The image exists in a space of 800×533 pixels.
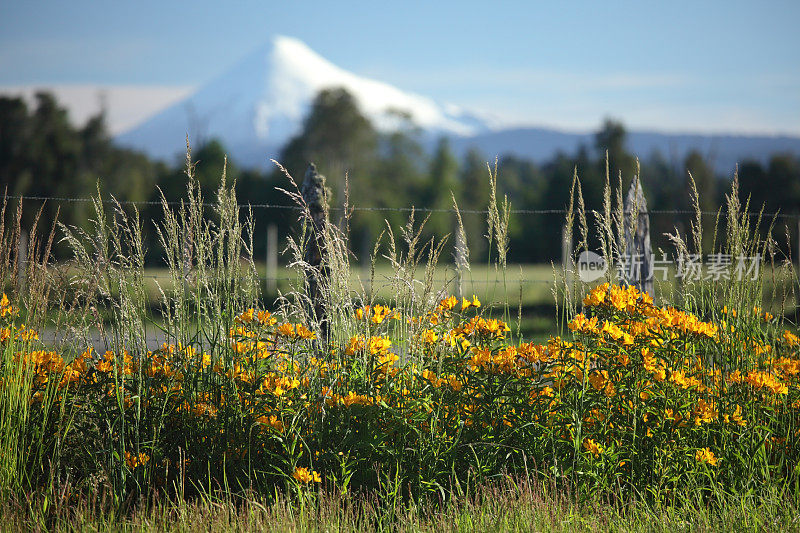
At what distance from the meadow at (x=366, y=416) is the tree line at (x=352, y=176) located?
17.2 metres

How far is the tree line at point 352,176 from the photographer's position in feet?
86.0

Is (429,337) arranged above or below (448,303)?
below

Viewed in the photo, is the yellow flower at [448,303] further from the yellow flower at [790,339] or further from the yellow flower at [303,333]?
the yellow flower at [790,339]

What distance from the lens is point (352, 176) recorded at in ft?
126

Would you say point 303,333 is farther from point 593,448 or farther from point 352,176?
point 352,176

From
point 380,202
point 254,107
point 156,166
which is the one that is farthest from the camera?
point 254,107

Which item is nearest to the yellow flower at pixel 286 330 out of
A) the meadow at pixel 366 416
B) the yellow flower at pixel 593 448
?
the meadow at pixel 366 416

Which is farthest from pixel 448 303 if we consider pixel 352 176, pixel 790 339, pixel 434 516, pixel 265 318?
pixel 352 176

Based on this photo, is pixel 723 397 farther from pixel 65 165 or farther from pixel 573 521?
pixel 65 165

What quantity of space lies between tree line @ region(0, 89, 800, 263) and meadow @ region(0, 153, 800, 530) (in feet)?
56.3

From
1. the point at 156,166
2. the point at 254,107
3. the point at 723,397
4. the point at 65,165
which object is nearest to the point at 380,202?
the point at 156,166

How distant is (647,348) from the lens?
8.70 feet

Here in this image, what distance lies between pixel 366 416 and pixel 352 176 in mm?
36514

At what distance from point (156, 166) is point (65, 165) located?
438cm
